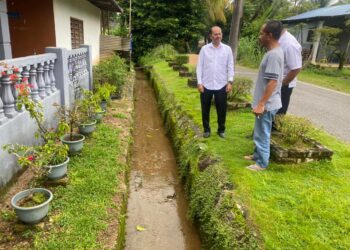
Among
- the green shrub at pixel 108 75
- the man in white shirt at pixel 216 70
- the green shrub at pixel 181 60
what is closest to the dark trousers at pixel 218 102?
the man in white shirt at pixel 216 70

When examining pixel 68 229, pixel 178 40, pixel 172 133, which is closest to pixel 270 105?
pixel 68 229

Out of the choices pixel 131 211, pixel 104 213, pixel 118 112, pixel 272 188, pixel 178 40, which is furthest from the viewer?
pixel 178 40

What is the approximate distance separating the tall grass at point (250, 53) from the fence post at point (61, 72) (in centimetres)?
1615

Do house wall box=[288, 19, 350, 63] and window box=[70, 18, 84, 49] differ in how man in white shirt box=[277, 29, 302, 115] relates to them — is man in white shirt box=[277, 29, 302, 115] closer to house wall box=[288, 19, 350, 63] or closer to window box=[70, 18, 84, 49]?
window box=[70, 18, 84, 49]

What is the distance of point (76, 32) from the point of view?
916 cm

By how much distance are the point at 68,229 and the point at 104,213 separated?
43 cm

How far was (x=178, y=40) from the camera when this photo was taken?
2198 centimetres

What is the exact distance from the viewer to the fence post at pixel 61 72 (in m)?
4.88

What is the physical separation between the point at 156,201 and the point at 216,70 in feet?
7.43

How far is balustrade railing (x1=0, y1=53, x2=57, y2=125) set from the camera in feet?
10.8

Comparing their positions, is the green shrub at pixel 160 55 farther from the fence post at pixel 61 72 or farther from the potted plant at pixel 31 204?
the potted plant at pixel 31 204

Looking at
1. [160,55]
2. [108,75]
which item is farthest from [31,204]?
[160,55]

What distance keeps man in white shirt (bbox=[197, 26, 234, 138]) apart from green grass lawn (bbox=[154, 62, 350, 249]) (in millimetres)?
746

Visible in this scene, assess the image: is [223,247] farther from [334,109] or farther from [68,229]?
[334,109]
